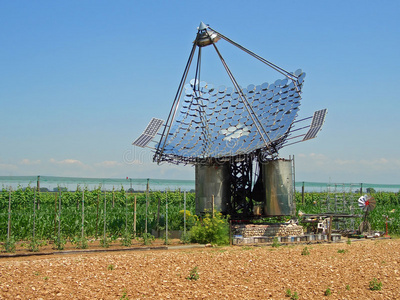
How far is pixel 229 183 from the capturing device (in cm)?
2719

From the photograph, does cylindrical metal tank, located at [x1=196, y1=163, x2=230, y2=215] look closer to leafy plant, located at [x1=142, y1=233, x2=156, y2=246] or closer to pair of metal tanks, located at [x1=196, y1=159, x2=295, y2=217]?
pair of metal tanks, located at [x1=196, y1=159, x2=295, y2=217]

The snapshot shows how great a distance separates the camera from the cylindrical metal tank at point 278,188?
25938mm

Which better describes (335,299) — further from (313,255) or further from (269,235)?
(269,235)

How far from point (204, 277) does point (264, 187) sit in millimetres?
12920

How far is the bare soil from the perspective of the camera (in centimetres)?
1224

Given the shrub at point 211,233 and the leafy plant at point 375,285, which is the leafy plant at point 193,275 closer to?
the leafy plant at point 375,285

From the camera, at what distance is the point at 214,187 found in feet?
87.8

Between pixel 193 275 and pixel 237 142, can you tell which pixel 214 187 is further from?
pixel 193 275

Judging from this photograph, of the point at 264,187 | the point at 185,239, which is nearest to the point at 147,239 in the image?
the point at 185,239

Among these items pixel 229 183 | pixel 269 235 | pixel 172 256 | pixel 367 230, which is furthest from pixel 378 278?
pixel 367 230

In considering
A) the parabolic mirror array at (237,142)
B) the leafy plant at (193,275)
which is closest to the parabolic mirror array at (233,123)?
the parabolic mirror array at (237,142)

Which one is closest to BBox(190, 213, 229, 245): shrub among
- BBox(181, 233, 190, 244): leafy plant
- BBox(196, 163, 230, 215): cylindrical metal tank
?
BBox(181, 233, 190, 244): leafy plant

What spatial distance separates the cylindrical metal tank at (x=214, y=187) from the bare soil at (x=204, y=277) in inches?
313

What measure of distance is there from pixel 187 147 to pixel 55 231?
28.2ft
